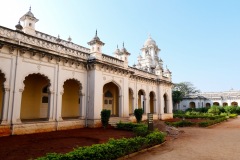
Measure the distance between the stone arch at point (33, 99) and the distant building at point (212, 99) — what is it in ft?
172

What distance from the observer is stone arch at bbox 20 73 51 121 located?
48.4ft

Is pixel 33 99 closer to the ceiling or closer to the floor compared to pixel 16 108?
closer to the ceiling

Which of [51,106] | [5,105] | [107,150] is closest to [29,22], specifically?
[51,106]

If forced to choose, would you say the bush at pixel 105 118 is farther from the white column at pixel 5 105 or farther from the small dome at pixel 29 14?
the small dome at pixel 29 14

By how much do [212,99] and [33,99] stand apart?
57.3 metres

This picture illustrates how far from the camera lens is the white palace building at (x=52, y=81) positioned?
453 inches

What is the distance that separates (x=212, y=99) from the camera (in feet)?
197

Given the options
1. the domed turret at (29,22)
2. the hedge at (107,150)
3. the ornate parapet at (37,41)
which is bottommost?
the hedge at (107,150)

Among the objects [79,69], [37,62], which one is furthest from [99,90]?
→ [37,62]

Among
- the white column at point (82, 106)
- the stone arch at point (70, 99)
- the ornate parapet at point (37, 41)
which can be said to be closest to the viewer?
the ornate parapet at point (37, 41)

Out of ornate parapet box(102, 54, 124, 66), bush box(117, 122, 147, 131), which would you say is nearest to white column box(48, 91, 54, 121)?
bush box(117, 122, 147, 131)

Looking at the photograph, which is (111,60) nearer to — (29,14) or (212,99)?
(29,14)

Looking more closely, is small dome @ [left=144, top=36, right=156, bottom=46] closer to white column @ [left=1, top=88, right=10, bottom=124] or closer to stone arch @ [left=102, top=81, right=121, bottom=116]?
stone arch @ [left=102, top=81, right=121, bottom=116]

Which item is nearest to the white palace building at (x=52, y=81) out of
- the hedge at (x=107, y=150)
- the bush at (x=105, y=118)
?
the bush at (x=105, y=118)
